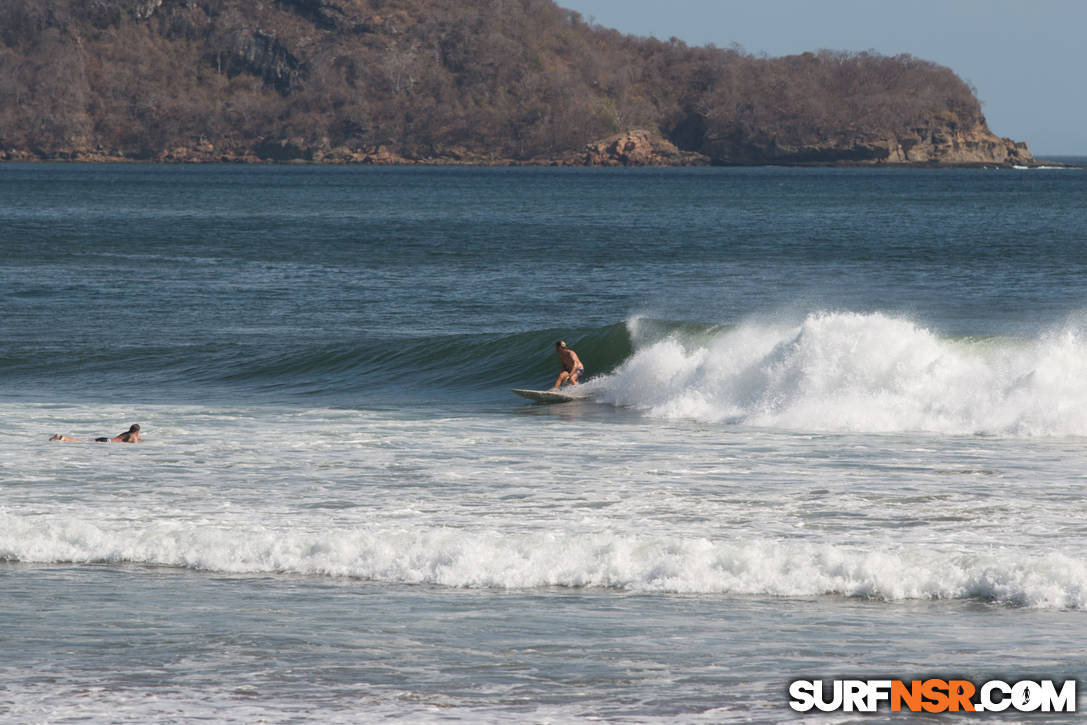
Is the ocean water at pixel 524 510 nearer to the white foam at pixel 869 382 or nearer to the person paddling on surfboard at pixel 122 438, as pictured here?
the white foam at pixel 869 382

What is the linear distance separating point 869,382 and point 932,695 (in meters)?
12.7

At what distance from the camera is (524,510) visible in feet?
41.2

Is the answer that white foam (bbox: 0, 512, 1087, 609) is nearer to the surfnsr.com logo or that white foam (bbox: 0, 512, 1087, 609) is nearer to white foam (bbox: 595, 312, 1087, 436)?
the surfnsr.com logo

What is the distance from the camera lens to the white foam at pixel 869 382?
18219 mm

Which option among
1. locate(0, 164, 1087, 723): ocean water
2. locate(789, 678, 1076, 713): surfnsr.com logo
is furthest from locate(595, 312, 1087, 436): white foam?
locate(789, 678, 1076, 713): surfnsr.com logo

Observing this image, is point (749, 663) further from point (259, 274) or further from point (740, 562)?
point (259, 274)

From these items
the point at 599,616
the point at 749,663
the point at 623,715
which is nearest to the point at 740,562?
the point at 599,616

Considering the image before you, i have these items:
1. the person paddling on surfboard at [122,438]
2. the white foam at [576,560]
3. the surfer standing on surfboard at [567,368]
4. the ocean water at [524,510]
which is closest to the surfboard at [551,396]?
the ocean water at [524,510]

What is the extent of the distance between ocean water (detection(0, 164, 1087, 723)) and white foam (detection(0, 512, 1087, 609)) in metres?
0.03

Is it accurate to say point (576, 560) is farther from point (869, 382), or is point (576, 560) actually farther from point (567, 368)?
point (567, 368)

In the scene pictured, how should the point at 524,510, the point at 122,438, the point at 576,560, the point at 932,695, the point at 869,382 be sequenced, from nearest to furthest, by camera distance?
the point at 932,695
the point at 576,560
the point at 524,510
the point at 122,438
the point at 869,382

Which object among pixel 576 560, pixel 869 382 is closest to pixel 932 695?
pixel 576 560

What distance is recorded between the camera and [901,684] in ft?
25.4

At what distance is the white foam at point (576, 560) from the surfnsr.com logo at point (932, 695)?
1983 millimetres
